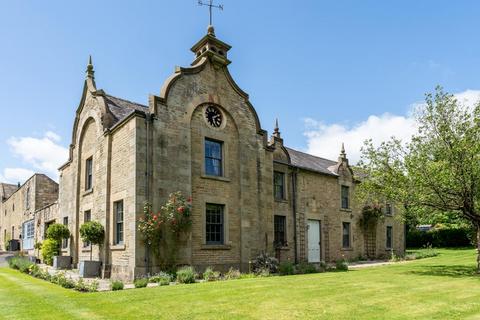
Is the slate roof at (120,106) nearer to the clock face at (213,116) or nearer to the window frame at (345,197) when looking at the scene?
the clock face at (213,116)

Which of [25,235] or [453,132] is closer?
[453,132]

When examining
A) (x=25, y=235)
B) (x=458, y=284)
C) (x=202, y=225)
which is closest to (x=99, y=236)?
(x=202, y=225)

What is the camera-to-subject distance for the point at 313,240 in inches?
965

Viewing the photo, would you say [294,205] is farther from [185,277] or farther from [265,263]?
[185,277]

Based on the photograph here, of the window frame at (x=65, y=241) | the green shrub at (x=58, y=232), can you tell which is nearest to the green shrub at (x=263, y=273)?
the green shrub at (x=58, y=232)

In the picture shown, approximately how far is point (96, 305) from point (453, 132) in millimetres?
13363

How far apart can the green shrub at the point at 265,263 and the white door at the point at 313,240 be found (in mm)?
6132

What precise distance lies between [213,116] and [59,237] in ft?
34.8

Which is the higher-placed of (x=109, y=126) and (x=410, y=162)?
(x=109, y=126)

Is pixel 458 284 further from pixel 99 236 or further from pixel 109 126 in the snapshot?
pixel 109 126

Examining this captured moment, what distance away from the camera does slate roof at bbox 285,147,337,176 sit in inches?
985

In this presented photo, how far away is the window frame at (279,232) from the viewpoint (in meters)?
22.3

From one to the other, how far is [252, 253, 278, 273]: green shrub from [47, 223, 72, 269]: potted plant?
961 cm

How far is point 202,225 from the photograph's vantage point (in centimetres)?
1708
